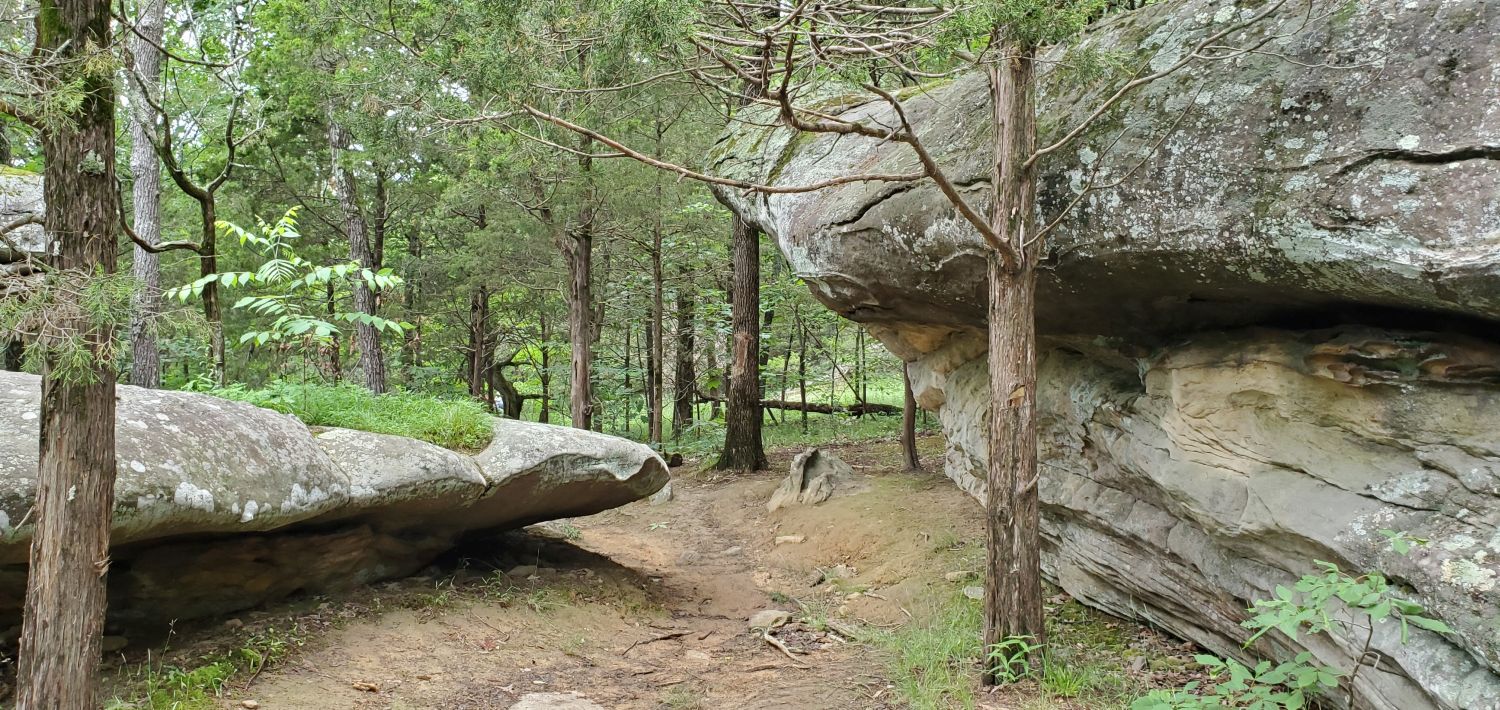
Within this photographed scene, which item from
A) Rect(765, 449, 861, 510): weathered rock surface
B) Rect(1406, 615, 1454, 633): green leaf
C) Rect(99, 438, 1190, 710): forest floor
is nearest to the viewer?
Rect(1406, 615, 1454, 633): green leaf

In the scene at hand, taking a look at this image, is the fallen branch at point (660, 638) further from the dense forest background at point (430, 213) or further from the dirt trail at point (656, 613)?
the dense forest background at point (430, 213)

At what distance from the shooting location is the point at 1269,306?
178 inches

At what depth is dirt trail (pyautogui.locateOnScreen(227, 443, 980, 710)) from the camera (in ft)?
17.4

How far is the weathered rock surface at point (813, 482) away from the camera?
10141mm

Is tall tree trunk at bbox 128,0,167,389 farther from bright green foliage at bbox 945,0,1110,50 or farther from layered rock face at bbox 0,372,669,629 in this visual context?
bright green foliage at bbox 945,0,1110,50

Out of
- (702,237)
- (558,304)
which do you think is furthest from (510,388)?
(702,237)

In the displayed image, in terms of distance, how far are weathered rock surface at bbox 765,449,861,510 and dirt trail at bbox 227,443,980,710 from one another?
275 millimetres

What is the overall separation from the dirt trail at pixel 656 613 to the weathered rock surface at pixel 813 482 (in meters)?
0.27

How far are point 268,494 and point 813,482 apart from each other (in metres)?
6.38

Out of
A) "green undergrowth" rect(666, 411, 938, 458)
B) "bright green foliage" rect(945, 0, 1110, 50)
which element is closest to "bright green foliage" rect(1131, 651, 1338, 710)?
"bright green foliage" rect(945, 0, 1110, 50)

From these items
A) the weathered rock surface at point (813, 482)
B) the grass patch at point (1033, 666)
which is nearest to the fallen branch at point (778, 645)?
the grass patch at point (1033, 666)

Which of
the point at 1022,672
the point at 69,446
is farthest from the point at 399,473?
the point at 1022,672

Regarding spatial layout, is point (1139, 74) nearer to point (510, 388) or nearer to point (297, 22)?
point (297, 22)

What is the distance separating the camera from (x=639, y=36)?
14.1ft
